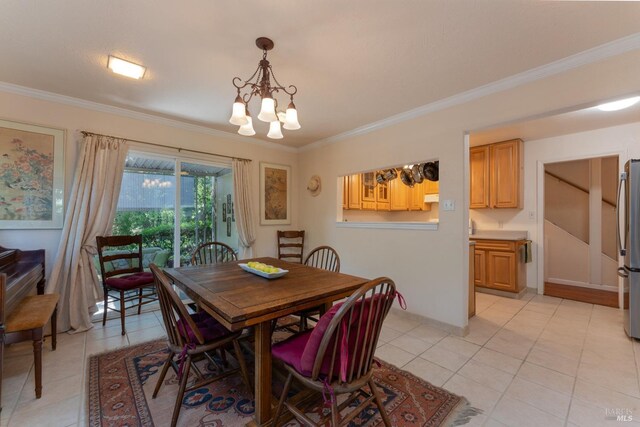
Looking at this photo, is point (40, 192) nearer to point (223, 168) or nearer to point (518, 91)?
point (223, 168)

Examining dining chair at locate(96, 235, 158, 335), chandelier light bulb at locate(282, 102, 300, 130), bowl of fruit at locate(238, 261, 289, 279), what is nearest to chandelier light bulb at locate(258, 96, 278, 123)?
chandelier light bulb at locate(282, 102, 300, 130)

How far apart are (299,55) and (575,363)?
3.31 m

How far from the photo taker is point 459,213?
2.73 metres

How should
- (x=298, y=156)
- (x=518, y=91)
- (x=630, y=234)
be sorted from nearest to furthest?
(x=518, y=91)
(x=630, y=234)
(x=298, y=156)

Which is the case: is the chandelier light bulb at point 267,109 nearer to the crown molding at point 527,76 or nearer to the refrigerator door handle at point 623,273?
the crown molding at point 527,76

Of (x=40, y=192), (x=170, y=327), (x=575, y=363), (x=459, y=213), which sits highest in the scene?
(x=40, y=192)

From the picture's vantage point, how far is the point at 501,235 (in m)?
4.21

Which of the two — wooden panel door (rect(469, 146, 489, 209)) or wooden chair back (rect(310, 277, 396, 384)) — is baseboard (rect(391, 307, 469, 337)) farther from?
wooden panel door (rect(469, 146, 489, 209))

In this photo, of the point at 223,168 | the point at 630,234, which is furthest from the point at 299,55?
the point at 630,234

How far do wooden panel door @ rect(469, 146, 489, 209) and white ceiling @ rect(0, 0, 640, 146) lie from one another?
2.13 meters

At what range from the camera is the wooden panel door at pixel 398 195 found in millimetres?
5070

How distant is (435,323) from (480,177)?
8.80 ft

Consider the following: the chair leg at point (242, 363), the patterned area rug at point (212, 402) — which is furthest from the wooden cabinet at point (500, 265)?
the chair leg at point (242, 363)

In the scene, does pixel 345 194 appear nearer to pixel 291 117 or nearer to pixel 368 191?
pixel 368 191
